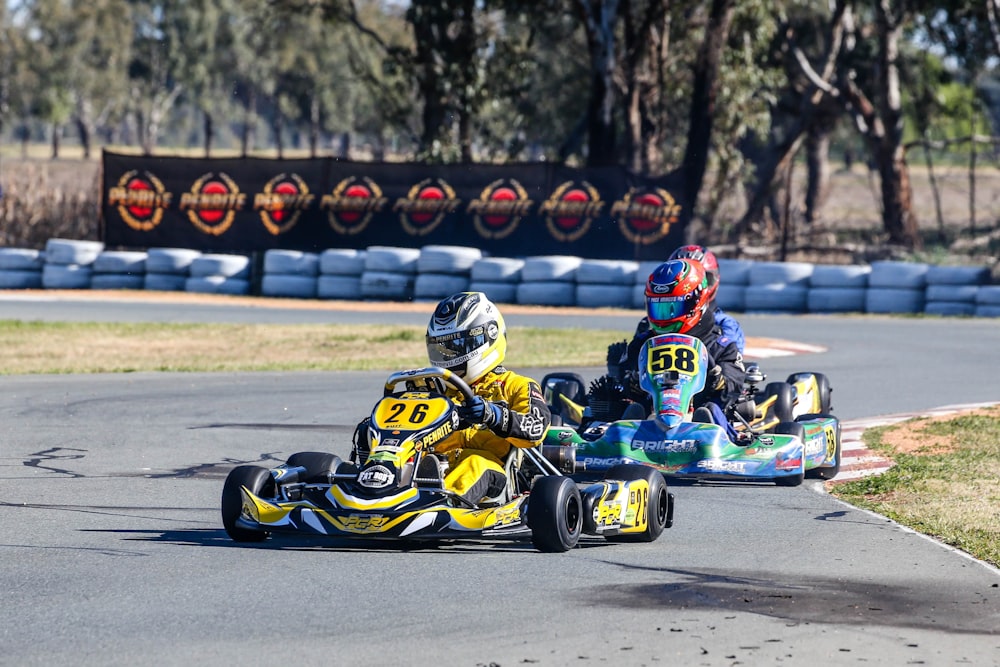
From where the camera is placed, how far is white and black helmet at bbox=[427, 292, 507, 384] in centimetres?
749

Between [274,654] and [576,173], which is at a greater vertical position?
[576,173]

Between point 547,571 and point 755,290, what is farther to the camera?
point 755,290

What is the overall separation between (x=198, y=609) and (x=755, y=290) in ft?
61.5

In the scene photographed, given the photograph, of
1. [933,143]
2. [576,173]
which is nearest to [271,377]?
[576,173]

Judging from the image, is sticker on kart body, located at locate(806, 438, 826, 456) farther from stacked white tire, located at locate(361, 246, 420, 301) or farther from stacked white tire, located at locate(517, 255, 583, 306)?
stacked white tire, located at locate(361, 246, 420, 301)

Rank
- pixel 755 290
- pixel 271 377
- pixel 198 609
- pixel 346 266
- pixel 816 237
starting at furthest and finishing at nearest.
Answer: pixel 816 237, pixel 346 266, pixel 755 290, pixel 271 377, pixel 198 609

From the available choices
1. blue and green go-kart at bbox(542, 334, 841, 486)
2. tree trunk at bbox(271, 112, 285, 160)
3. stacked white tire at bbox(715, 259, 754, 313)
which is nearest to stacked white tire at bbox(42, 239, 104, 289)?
stacked white tire at bbox(715, 259, 754, 313)

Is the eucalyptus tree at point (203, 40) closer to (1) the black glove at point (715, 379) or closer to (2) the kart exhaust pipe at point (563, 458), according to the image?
(1) the black glove at point (715, 379)

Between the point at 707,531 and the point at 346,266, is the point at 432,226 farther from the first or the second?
the point at 707,531

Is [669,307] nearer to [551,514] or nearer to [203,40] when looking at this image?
[551,514]

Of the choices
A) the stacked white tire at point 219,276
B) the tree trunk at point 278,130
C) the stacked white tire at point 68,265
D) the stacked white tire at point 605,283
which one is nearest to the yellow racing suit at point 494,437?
the stacked white tire at point 605,283

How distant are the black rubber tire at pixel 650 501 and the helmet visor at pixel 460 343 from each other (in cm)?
89

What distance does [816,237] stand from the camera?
3369cm

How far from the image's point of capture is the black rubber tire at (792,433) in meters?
9.03
